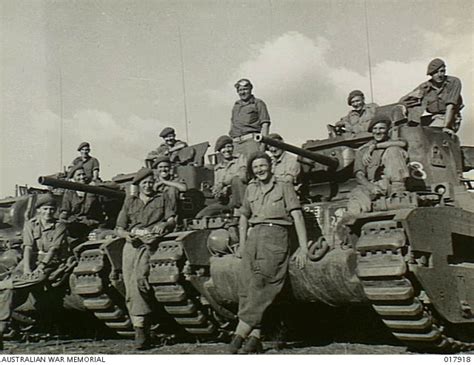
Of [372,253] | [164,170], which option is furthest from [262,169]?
[164,170]

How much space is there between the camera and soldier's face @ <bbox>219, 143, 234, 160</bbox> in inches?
397

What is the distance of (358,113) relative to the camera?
1033 centimetres

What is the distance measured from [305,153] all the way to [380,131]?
934 millimetres

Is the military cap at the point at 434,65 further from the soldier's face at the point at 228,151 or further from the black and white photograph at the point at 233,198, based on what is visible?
the soldier's face at the point at 228,151

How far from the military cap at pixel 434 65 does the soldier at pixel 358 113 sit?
96 centimetres

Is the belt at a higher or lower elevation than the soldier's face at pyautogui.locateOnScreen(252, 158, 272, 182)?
higher

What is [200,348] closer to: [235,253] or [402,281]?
[235,253]

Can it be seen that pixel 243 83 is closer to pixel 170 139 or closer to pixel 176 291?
pixel 170 139

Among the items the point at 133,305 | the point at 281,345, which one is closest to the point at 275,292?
the point at 281,345

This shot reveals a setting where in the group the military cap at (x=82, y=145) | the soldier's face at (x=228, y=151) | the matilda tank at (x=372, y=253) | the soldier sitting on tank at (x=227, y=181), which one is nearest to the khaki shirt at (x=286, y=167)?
the matilda tank at (x=372, y=253)

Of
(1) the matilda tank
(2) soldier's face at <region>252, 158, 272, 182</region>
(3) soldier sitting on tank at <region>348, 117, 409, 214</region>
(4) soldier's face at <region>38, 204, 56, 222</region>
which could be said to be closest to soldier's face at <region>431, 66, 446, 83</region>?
(1) the matilda tank

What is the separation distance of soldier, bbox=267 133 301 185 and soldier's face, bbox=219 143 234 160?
2.83ft

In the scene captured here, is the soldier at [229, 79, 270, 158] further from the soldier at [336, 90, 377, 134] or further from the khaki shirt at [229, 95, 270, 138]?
the soldier at [336, 90, 377, 134]

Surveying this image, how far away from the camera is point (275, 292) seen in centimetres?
800
